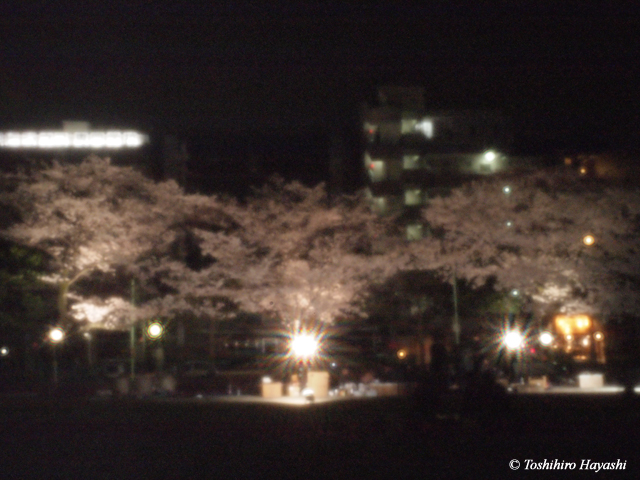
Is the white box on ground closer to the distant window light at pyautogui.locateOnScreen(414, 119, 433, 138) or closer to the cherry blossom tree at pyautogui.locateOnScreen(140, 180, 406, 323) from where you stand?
the cherry blossom tree at pyautogui.locateOnScreen(140, 180, 406, 323)

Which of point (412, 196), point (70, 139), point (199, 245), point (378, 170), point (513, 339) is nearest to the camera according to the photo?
point (513, 339)

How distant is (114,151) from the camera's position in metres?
57.9

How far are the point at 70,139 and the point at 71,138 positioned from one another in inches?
5.6

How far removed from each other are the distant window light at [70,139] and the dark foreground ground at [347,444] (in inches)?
1960

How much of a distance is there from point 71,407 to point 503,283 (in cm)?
1756

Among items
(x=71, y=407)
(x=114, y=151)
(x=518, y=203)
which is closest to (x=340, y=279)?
(x=518, y=203)

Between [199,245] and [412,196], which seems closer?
[199,245]

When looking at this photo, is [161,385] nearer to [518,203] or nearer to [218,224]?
[218,224]

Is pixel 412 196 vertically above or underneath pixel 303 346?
above

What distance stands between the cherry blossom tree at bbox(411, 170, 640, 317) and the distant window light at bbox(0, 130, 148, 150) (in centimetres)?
3652

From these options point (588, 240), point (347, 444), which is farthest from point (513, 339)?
point (347, 444)

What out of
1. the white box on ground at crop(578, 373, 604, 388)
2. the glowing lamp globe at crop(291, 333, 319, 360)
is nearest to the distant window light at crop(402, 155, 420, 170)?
the glowing lamp globe at crop(291, 333, 319, 360)

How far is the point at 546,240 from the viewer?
29.6m

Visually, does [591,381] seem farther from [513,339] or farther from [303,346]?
[303,346]
